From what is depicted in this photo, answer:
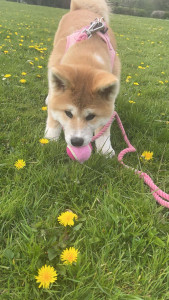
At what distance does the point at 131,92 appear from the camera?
359cm

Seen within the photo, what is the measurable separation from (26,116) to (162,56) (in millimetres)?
5380

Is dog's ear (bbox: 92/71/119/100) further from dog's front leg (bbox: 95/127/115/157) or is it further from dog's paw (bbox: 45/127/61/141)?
dog's paw (bbox: 45/127/61/141)

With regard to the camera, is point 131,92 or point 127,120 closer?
point 127,120

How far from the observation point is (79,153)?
76.9 inches

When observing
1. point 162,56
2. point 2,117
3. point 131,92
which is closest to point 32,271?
point 2,117

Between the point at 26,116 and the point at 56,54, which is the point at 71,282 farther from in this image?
the point at 56,54

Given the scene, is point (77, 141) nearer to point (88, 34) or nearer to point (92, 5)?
point (88, 34)

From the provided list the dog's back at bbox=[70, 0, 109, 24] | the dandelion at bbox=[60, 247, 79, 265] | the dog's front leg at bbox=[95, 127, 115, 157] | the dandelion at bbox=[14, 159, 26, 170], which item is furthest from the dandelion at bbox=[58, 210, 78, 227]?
the dog's back at bbox=[70, 0, 109, 24]

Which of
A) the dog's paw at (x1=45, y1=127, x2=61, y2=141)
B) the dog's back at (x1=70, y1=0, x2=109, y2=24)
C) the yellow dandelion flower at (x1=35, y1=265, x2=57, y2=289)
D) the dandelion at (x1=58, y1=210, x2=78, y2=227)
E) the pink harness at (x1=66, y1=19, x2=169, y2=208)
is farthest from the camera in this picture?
the dog's back at (x1=70, y1=0, x2=109, y2=24)

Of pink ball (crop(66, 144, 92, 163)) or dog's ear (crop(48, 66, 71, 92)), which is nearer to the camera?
dog's ear (crop(48, 66, 71, 92))

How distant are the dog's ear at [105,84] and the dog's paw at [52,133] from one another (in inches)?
25.2

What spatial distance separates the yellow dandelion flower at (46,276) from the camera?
1.11 meters

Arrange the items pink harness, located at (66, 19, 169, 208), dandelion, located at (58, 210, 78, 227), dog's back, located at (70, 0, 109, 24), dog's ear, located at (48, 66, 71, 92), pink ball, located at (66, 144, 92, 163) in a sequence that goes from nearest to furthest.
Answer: dandelion, located at (58, 210, 78, 227) < pink harness, located at (66, 19, 169, 208) < dog's ear, located at (48, 66, 71, 92) < pink ball, located at (66, 144, 92, 163) < dog's back, located at (70, 0, 109, 24)

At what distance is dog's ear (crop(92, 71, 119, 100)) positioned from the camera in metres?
1.79
